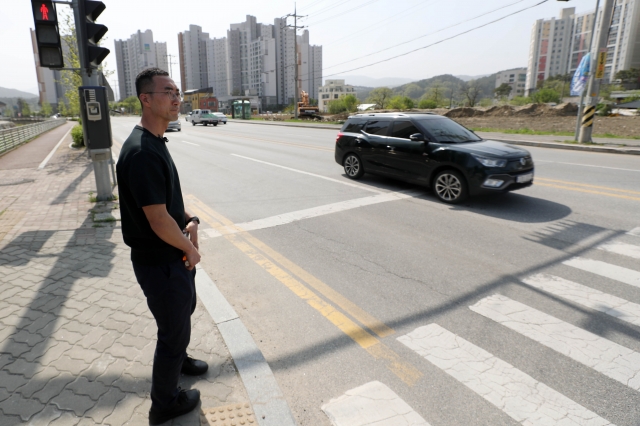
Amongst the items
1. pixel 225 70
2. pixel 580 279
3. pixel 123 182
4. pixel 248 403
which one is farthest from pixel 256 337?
pixel 225 70

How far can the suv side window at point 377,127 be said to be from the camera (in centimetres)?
932

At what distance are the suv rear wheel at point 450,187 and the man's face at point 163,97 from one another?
6327 mm

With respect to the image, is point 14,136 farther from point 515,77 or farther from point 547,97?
point 515,77

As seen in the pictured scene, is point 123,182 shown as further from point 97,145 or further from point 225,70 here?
point 225,70

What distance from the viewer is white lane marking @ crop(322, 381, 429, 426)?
2492 millimetres

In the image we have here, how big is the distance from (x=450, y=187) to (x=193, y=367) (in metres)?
6.15

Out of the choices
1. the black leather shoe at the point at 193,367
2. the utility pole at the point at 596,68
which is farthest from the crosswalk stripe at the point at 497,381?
the utility pole at the point at 596,68

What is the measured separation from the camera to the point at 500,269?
15.5ft

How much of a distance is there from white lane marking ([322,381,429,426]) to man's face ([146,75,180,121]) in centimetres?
200

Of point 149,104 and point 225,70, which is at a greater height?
point 225,70

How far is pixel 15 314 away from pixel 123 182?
8.19 feet

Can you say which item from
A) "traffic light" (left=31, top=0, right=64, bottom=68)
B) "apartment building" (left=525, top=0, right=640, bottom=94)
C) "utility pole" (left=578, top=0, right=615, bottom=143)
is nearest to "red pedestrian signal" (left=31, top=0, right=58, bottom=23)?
"traffic light" (left=31, top=0, right=64, bottom=68)

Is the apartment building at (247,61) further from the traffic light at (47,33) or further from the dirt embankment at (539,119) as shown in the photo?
the traffic light at (47,33)

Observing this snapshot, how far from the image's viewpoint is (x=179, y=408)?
246 cm
